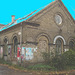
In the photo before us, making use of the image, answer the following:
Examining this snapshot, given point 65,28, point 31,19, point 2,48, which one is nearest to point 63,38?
point 65,28

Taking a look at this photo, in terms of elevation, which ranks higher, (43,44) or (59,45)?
(43,44)

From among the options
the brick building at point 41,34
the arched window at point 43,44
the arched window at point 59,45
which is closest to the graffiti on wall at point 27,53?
the brick building at point 41,34

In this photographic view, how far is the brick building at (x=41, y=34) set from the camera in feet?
45.9

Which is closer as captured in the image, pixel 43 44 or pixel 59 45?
pixel 43 44

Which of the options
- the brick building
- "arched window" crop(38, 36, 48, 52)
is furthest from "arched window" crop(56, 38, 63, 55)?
"arched window" crop(38, 36, 48, 52)

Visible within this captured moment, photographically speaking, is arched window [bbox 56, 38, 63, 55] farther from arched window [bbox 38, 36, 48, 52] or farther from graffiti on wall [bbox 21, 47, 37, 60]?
graffiti on wall [bbox 21, 47, 37, 60]

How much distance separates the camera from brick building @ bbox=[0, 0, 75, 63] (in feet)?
45.9

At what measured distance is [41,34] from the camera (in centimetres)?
1511

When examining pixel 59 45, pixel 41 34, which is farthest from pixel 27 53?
pixel 59 45

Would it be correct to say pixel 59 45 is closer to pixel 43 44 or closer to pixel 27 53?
pixel 43 44

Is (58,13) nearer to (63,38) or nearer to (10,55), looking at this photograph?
(63,38)

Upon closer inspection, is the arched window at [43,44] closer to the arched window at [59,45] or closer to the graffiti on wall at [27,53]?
the graffiti on wall at [27,53]

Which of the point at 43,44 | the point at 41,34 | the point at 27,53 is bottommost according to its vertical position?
the point at 27,53

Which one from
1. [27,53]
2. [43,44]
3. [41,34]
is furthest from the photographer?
[43,44]
